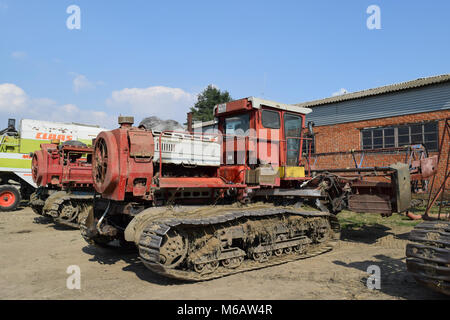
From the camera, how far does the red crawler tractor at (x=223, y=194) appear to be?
6.03 metres

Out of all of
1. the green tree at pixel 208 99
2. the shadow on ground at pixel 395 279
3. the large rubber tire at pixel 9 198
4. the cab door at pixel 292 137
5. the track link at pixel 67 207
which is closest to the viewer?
the shadow on ground at pixel 395 279

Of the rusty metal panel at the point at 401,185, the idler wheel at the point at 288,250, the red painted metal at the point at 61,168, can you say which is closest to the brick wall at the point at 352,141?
the rusty metal panel at the point at 401,185

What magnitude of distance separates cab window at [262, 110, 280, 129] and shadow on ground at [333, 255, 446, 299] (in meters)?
3.26

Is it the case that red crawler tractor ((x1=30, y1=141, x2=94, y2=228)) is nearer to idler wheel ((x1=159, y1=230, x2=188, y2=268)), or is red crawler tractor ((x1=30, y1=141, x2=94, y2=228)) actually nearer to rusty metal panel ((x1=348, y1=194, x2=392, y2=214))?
idler wheel ((x1=159, y1=230, x2=188, y2=268))

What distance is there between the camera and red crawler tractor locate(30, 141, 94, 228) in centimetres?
1165

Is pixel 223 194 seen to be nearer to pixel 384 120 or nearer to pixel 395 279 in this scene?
pixel 395 279

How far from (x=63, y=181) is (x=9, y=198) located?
20.0 ft

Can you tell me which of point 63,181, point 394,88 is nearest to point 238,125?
point 63,181

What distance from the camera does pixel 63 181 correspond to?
39.6 feet

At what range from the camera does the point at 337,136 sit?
66.0ft

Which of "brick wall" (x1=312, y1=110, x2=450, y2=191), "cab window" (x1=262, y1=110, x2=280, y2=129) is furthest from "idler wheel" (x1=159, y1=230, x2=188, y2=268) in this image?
"brick wall" (x1=312, y1=110, x2=450, y2=191)

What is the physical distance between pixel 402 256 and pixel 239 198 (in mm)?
3798

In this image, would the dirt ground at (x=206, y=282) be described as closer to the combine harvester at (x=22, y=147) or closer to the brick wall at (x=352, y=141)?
the combine harvester at (x=22, y=147)
